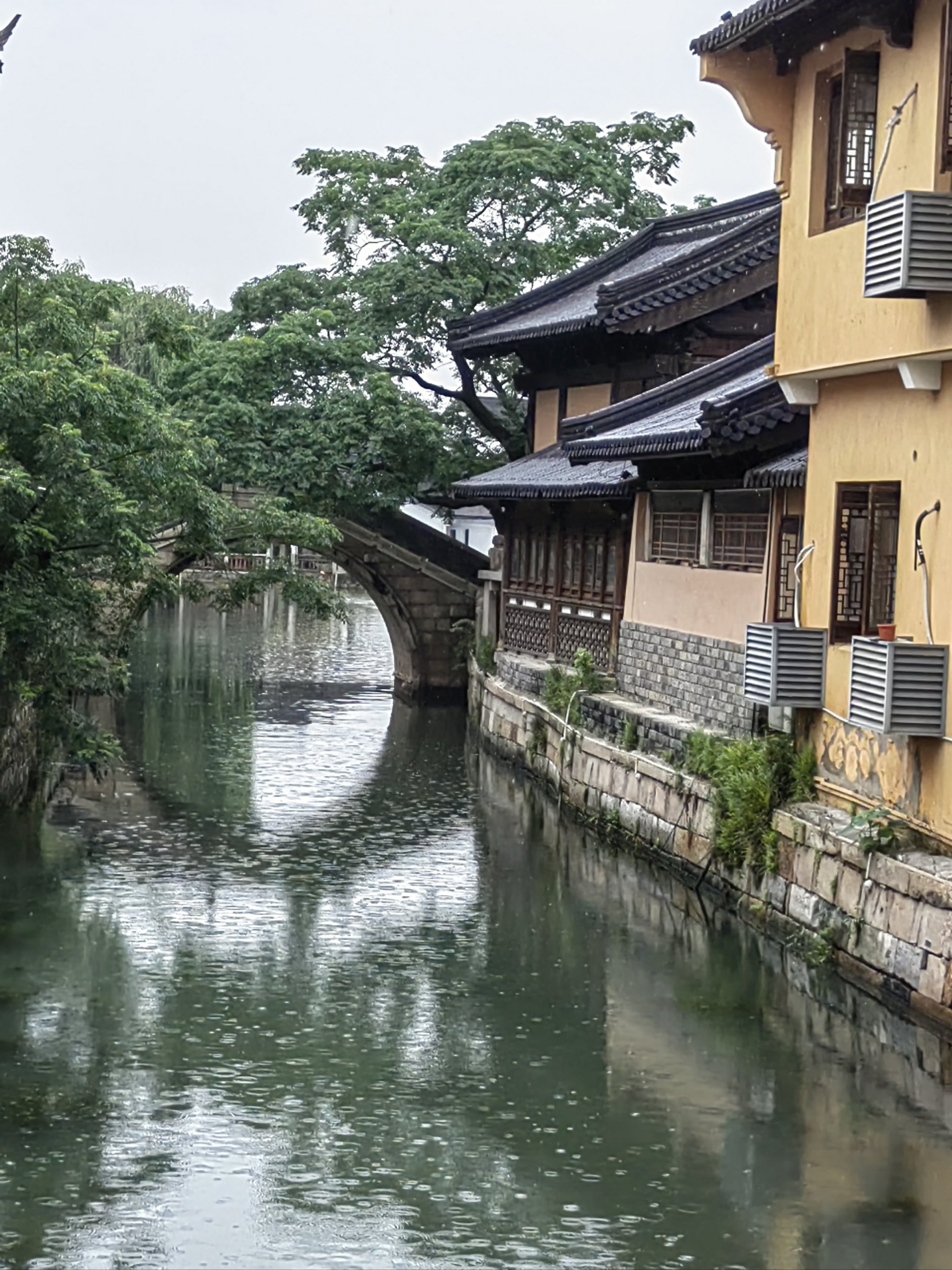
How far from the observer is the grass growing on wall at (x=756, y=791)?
1662cm

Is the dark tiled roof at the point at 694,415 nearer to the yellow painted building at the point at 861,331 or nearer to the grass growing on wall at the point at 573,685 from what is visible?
the yellow painted building at the point at 861,331

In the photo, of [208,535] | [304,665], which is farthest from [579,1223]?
[304,665]

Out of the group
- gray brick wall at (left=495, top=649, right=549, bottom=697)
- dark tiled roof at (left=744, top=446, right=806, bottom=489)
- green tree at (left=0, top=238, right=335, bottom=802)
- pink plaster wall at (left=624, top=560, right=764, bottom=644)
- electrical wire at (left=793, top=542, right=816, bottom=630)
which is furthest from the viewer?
gray brick wall at (left=495, top=649, right=549, bottom=697)

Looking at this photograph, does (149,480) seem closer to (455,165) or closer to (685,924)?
(685,924)

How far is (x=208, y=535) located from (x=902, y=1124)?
1263cm

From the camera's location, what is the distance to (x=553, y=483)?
88.2 ft

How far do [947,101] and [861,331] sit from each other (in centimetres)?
203

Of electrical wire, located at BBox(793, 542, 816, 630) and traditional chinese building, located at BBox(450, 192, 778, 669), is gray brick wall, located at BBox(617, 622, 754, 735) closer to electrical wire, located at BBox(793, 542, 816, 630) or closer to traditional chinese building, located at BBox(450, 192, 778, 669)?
traditional chinese building, located at BBox(450, 192, 778, 669)

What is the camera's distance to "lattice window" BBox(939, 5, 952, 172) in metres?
13.4

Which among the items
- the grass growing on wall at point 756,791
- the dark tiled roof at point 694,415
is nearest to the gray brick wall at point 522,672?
the dark tiled roof at point 694,415

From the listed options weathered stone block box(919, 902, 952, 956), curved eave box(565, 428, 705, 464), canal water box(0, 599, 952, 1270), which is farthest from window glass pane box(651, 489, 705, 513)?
weathered stone block box(919, 902, 952, 956)

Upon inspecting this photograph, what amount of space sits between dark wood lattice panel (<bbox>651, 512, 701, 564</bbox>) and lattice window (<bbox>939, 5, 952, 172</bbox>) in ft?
26.0

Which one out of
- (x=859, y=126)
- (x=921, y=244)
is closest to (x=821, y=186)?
(x=859, y=126)

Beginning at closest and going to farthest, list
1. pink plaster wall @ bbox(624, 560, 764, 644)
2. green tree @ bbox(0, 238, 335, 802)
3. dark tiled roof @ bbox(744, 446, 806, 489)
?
dark tiled roof @ bbox(744, 446, 806, 489) → green tree @ bbox(0, 238, 335, 802) → pink plaster wall @ bbox(624, 560, 764, 644)
